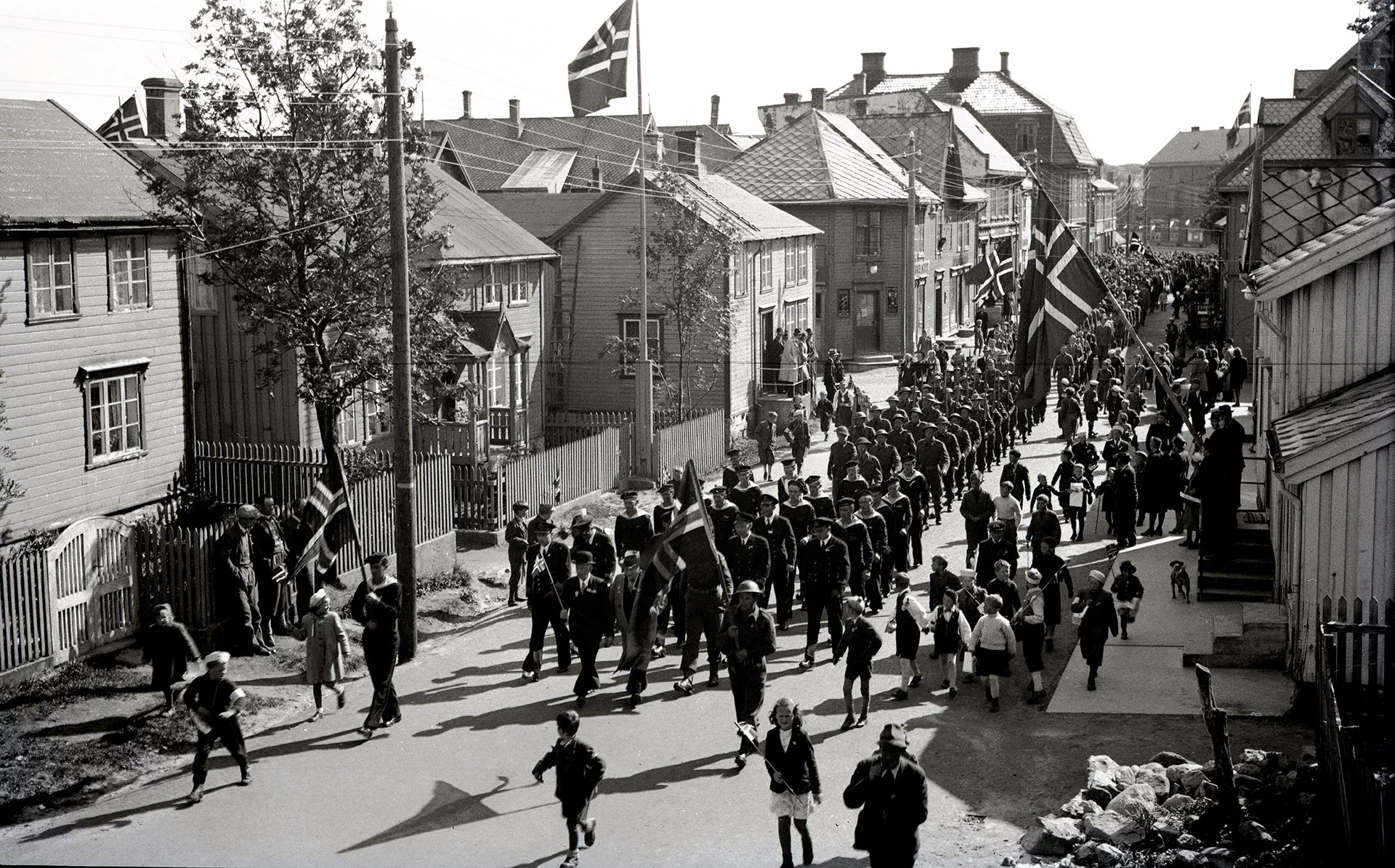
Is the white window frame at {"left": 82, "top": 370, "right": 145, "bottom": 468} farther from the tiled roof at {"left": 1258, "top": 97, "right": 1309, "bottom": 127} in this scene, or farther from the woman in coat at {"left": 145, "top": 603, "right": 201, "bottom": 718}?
the tiled roof at {"left": 1258, "top": 97, "right": 1309, "bottom": 127}

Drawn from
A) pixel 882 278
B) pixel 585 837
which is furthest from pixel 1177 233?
pixel 585 837

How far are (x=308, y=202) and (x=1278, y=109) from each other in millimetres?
30234

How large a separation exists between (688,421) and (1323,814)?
2082cm

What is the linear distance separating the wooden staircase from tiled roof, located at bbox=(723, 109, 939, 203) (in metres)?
32.6

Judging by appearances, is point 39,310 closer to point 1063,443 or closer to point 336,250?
point 336,250

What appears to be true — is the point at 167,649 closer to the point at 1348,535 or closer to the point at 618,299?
the point at 1348,535

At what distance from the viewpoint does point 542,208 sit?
39375mm

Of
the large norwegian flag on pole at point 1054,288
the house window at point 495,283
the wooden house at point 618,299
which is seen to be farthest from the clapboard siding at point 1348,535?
the wooden house at point 618,299

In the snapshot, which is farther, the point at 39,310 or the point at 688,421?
the point at 688,421

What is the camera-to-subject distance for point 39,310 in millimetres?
20750

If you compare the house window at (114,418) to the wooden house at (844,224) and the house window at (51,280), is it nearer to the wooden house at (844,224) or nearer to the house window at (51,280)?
the house window at (51,280)

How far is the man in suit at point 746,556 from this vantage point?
1631 cm

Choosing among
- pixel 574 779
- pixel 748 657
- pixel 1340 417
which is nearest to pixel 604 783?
pixel 748 657

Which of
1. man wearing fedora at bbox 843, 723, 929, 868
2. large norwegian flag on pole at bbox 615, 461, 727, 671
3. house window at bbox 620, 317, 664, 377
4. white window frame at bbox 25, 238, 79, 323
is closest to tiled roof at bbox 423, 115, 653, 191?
house window at bbox 620, 317, 664, 377
